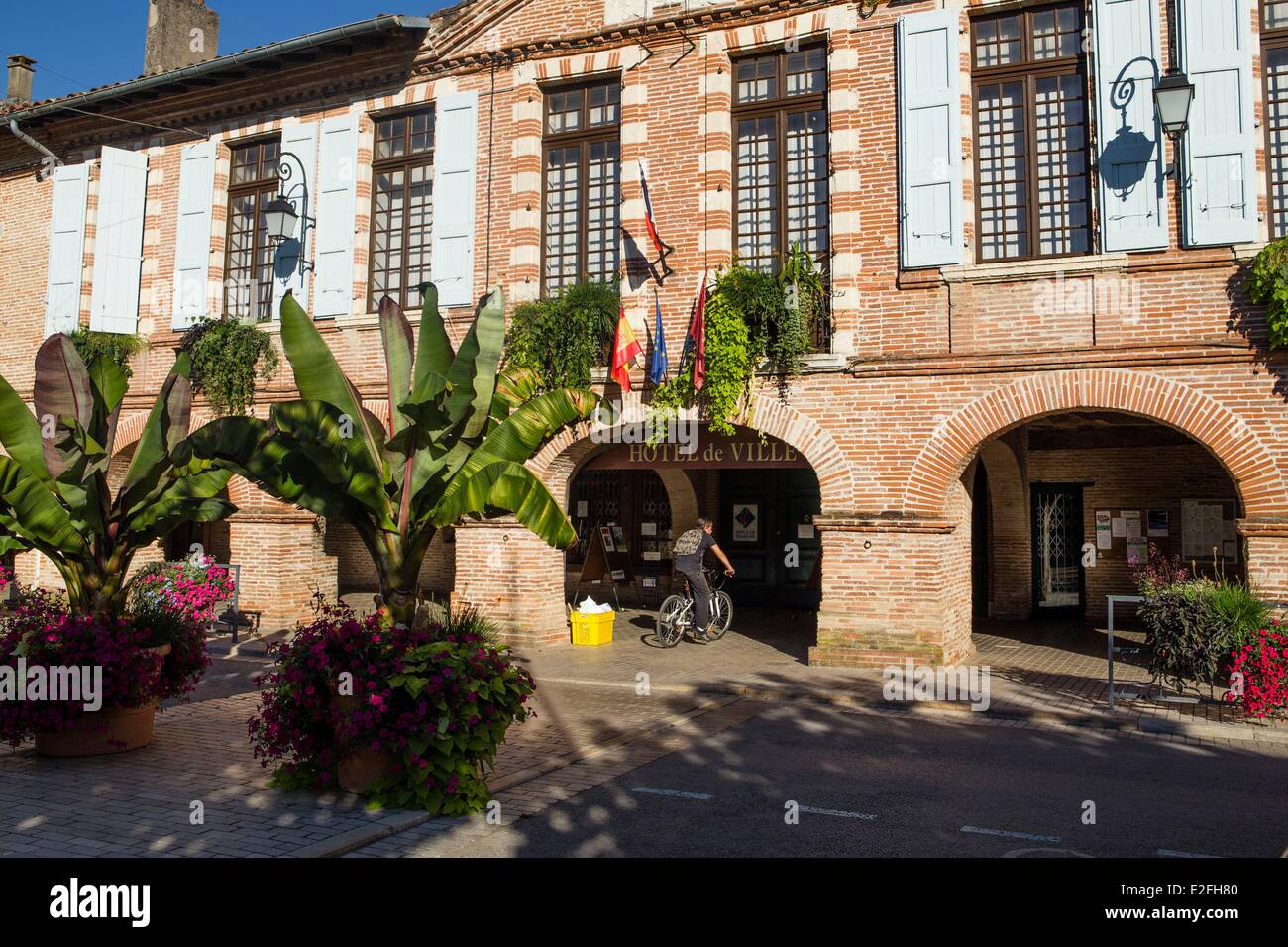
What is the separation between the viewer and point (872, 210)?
13.0 meters

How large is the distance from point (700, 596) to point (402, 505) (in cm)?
795

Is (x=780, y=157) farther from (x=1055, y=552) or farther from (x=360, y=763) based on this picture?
(x=360, y=763)

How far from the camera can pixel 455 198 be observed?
15594 millimetres

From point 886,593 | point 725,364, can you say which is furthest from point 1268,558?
point 725,364

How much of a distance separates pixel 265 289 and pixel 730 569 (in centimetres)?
955

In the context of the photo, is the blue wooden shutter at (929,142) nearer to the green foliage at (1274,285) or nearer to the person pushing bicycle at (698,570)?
the green foliage at (1274,285)

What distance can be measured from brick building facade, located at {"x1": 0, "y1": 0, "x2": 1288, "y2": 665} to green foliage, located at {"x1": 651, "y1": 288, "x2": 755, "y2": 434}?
0.36 meters

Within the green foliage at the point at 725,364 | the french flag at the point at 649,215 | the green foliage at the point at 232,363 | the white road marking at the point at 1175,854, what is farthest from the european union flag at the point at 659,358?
the white road marking at the point at 1175,854

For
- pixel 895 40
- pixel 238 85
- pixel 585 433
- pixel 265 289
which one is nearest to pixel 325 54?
pixel 238 85

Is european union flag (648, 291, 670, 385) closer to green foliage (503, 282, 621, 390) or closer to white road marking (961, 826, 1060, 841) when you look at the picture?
green foliage (503, 282, 621, 390)

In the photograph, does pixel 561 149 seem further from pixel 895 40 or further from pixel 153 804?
pixel 153 804

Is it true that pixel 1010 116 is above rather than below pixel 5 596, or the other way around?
above

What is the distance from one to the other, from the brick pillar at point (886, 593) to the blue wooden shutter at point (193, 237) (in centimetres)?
1179

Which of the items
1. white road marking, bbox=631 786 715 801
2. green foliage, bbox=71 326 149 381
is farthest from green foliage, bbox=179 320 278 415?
white road marking, bbox=631 786 715 801
